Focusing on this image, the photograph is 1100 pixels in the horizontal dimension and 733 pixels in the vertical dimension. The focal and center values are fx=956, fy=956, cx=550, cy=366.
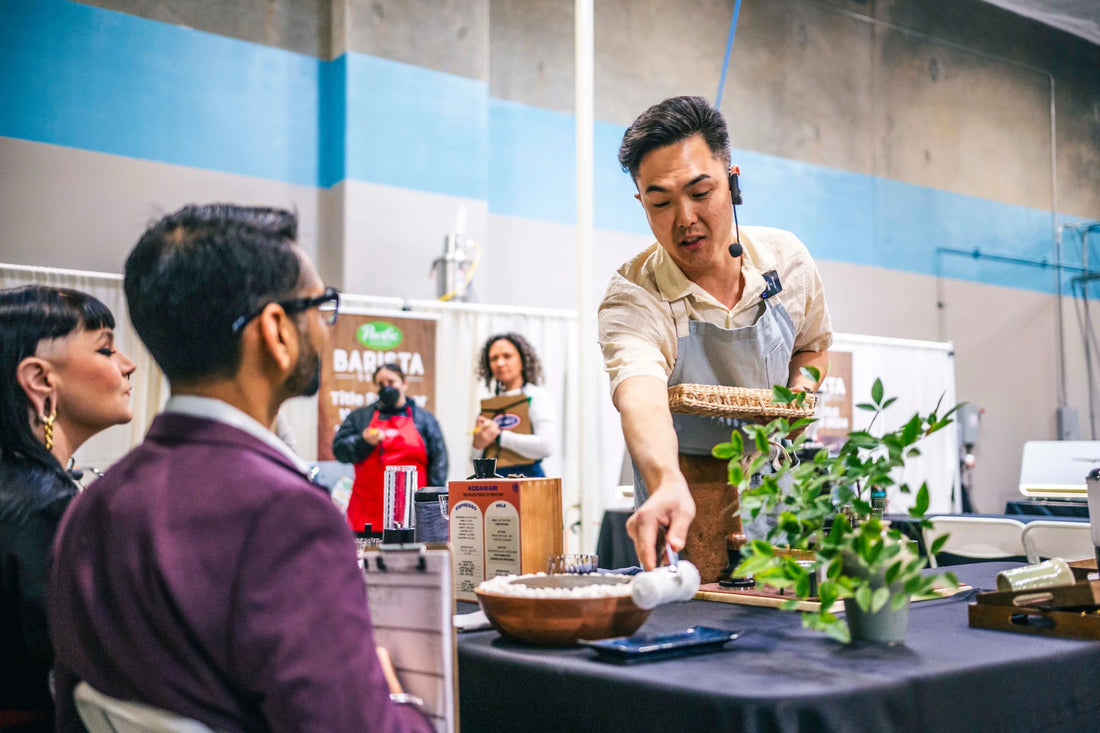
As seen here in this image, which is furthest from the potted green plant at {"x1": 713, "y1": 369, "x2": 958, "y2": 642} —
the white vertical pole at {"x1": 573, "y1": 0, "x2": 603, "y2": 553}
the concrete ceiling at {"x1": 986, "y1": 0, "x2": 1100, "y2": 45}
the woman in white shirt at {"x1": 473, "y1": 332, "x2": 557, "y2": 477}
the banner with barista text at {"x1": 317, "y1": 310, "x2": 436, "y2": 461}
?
the concrete ceiling at {"x1": 986, "y1": 0, "x2": 1100, "y2": 45}

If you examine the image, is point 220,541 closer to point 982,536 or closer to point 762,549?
point 762,549

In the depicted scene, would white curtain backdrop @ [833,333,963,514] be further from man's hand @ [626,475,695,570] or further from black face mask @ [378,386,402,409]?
man's hand @ [626,475,695,570]

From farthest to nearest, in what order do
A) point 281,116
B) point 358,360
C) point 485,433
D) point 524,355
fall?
point 281,116 < point 358,360 < point 524,355 < point 485,433

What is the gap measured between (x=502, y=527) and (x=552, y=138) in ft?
18.7

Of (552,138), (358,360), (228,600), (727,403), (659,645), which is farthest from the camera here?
(552,138)

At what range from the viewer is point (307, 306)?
901mm

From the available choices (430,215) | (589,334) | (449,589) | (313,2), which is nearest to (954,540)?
(589,334)

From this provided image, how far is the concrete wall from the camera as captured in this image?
548 centimetres

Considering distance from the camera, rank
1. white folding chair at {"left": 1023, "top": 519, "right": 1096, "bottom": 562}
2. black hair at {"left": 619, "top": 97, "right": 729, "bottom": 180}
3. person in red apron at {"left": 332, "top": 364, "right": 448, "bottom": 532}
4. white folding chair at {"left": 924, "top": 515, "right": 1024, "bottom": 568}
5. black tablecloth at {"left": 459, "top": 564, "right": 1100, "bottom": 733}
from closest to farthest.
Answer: black tablecloth at {"left": 459, "top": 564, "right": 1100, "bottom": 733} → black hair at {"left": 619, "top": 97, "right": 729, "bottom": 180} → white folding chair at {"left": 1023, "top": 519, "right": 1096, "bottom": 562} → white folding chair at {"left": 924, "top": 515, "right": 1024, "bottom": 568} → person in red apron at {"left": 332, "top": 364, "right": 448, "bottom": 532}

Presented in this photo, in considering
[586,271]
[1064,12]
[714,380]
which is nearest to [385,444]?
[586,271]

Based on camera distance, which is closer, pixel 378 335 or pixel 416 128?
pixel 378 335

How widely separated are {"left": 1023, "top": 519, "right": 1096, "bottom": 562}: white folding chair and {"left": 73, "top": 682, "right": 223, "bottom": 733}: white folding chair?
2965 mm

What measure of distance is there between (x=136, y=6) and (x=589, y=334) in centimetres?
337

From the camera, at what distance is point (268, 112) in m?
5.98
